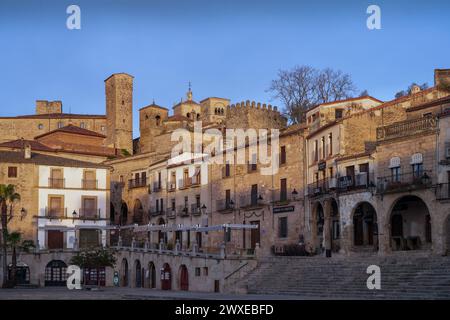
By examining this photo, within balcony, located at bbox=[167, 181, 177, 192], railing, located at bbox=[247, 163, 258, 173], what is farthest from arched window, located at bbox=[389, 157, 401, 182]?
balcony, located at bbox=[167, 181, 177, 192]

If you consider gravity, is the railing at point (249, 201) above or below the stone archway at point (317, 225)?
above

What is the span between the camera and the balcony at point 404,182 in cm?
4191

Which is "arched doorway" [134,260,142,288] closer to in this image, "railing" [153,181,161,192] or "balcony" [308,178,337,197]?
"railing" [153,181,161,192]

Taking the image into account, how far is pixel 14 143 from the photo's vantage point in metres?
82.9

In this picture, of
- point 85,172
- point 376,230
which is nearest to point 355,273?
point 376,230

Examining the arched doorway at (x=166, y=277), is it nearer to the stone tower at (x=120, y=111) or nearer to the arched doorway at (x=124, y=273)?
the arched doorway at (x=124, y=273)

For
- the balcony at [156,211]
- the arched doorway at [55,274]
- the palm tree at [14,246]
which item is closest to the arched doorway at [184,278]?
the palm tree at [14,246]

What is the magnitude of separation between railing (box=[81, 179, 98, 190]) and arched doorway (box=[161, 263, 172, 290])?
675 inches

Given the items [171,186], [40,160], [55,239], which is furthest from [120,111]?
[55,239]

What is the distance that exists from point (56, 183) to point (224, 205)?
15387 millimetres

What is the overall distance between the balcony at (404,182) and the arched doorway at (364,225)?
3222mm

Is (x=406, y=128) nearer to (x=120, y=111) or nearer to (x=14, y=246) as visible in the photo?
(x=14, y=246)

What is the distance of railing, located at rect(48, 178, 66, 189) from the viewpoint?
222ft
